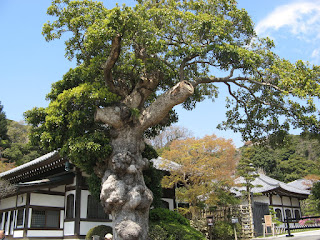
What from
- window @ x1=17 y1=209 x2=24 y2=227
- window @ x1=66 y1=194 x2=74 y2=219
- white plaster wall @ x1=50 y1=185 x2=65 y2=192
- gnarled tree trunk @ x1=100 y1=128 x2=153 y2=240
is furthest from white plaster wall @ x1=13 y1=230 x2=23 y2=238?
gnarled tree trunk @ x1=100 y1=128 x2=153 y2=240

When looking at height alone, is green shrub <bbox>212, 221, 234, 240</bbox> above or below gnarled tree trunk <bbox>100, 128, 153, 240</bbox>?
below

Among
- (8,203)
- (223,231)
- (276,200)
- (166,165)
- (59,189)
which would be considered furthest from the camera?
(276,200)

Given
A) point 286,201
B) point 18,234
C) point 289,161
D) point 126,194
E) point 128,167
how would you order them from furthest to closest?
point 289,161, point 286,201, point 18,234, point 128,167, point 126,194

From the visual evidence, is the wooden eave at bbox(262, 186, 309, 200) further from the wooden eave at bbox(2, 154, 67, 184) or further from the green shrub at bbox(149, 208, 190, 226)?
the wooden eave at bbox(2, 154, 67, 184)

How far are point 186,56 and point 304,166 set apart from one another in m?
38.3

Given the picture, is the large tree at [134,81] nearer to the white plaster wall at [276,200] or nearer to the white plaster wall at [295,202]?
the white plaster wall at [276,200]

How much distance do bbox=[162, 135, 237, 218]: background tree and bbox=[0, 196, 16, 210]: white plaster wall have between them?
25.0 feet

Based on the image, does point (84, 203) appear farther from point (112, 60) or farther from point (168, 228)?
point (112, 60)

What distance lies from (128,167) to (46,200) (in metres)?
6.53

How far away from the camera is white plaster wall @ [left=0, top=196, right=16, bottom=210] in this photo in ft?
47.7

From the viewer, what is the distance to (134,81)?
36.1ft

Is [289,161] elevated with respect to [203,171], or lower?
elevated

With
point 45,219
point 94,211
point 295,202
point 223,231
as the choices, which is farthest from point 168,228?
point 295,202

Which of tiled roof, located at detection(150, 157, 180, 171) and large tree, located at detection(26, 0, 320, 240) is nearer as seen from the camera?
large tree, located at detection(26, 0, 320, 240)
